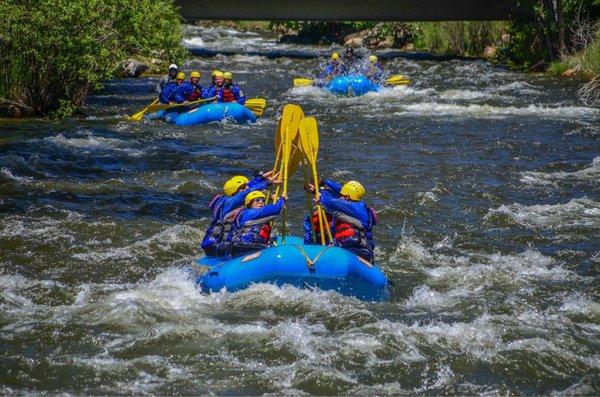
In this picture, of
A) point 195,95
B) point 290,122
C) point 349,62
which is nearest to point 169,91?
point 195,95

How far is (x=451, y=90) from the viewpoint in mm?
23375

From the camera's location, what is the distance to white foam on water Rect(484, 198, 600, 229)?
11263 mm

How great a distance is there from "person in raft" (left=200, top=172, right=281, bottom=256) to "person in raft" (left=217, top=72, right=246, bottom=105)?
9801mm

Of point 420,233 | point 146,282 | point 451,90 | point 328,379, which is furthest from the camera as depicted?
point 451,90

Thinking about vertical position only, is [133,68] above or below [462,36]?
below

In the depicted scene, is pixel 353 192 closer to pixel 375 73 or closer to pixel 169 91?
pixel 169 91

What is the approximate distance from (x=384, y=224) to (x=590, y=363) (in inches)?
183

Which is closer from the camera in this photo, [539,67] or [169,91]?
[169,91]

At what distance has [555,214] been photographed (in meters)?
11.7

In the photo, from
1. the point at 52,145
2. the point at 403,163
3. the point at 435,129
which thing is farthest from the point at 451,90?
the point at 52,145

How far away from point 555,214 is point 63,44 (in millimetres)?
9107

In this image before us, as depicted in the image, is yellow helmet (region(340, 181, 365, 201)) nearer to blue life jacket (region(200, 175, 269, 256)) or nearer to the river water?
blue life jacket (region(200, 175, 269, 256))

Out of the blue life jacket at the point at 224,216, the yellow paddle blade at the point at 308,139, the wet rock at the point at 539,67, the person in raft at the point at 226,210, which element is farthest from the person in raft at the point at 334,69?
the blue life jacket at the point at 224,216

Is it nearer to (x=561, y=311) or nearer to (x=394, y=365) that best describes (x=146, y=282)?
(x=394, y=365)
